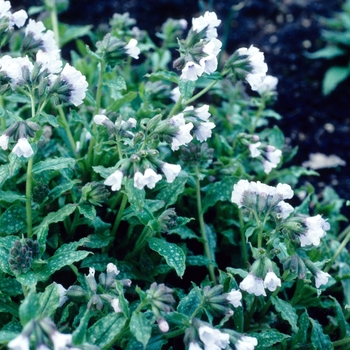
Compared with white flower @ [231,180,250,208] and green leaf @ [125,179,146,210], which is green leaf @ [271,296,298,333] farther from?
green leaf @ [125,179,146,210]

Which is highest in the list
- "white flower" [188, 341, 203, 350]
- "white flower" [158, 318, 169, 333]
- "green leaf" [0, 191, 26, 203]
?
"green leaf" [0, 191, 26, 203]

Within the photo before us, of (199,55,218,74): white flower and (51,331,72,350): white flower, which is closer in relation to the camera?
(51,331,72,350): white flower

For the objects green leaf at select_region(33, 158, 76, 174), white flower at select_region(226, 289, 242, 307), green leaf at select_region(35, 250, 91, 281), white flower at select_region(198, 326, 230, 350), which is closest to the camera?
white flower at select_region(198, 326, 230, 350)

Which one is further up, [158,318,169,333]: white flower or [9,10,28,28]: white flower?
[9,10,28,28]: white flower

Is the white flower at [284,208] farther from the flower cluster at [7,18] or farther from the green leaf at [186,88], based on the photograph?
the flower cluster at [7,18]

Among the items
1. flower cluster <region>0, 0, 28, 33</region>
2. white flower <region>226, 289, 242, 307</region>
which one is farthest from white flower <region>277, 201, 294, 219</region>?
flower cluster <region>0, 0, 28, 33</region>

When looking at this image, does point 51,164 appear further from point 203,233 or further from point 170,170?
point 203,233

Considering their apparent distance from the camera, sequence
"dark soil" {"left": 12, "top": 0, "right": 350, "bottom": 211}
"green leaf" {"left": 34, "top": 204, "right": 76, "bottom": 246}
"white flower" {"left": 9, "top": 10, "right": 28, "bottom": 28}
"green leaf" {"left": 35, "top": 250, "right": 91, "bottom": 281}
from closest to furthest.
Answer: "green leaf" {"left": 35, "top": 250, "right": 91, "bottom": 281} < "green leaf" {"left": 34, "top": 204, "right": 76, "bottom": 246} < "white flower" {"left": 9, "top": 10, "right": 28, "bottom": 28} < "dark soil" {"left": 12, "top": 0, "right": 350, "bottom": 211}
